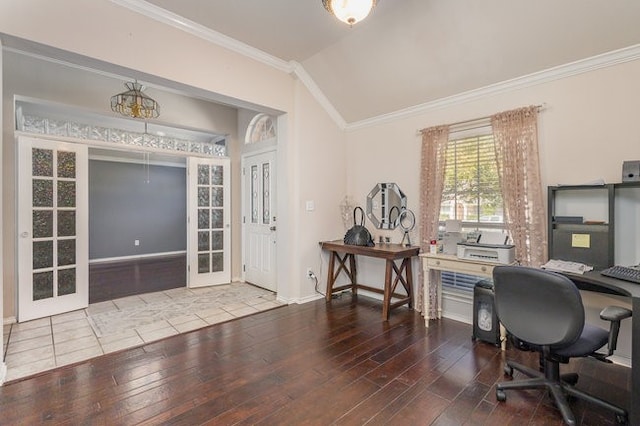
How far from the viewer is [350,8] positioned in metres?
1.98

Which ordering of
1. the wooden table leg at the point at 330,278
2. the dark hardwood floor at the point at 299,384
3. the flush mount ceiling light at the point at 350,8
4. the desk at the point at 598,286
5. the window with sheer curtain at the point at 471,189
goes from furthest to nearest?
the wooden table leg at the point at 330,278
the window with sheer curtain at the point at 471,189
the flush mount ceiling light at the point at 350,8
the dark hardwood floor at the point at 299,384
the desk at the point at 598,286

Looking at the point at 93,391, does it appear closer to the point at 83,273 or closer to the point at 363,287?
the point at 83,273

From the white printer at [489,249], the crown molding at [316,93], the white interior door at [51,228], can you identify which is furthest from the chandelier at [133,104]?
the white printer at [489,249]

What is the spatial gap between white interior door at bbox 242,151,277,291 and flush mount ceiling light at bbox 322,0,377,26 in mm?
2476

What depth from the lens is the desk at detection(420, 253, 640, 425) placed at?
63.6 inches

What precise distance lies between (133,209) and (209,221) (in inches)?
152

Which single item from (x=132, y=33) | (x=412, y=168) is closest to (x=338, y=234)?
(x=412, y=168)

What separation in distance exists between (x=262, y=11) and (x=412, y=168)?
236cm

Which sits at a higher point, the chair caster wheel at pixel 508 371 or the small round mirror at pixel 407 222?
the small round mirror at pixel 407 222

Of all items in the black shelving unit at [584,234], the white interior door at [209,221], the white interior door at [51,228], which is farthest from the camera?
the white interior door at [209,221]

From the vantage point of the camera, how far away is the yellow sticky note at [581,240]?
96.3 inches

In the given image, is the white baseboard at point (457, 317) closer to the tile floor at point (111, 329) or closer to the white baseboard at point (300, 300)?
the white baseboard at point (300, 300)

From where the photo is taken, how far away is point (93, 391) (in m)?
2.08

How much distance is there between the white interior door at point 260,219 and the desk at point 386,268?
90cm
